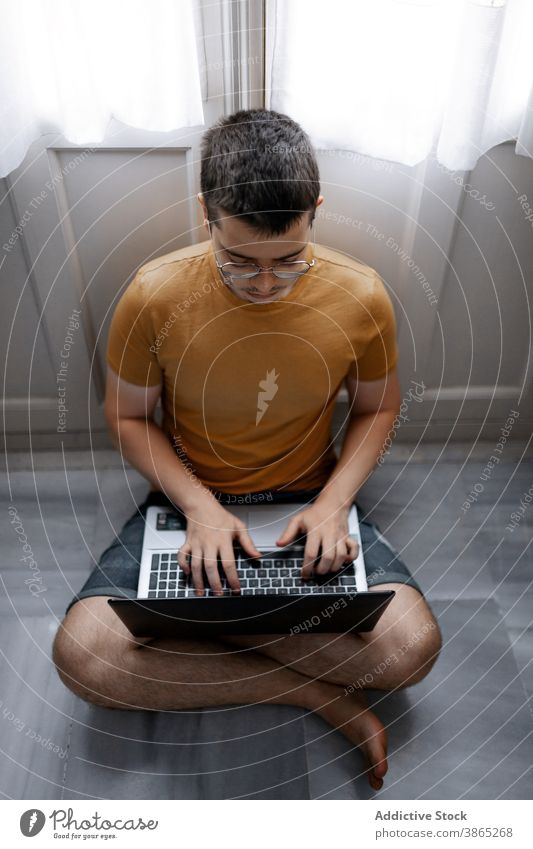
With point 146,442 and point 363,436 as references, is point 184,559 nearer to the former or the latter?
point 146,442

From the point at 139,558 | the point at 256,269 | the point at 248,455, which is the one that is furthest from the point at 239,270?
the point at 139,558

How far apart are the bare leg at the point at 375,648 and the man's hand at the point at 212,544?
0.11 meters

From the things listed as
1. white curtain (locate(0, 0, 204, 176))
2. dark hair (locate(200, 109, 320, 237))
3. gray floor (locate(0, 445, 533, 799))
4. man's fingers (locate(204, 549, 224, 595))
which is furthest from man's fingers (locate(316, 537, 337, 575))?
white curtain (locate(0, 0, 204, 176))

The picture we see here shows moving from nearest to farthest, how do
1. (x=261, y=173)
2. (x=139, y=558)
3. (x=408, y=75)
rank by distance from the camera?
1. (x=261, y=173)
2. (x=408, y=75)
3. (x=139, y=558)

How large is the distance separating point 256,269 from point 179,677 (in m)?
0.48

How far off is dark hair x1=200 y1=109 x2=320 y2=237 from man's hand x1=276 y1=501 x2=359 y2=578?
1.08 feet

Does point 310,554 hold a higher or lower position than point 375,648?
higher

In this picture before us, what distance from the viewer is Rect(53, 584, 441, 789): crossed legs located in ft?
2.48

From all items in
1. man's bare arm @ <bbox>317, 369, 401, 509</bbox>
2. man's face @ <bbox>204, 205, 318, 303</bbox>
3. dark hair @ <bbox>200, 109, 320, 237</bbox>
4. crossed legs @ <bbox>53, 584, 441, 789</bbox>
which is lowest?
crossed legs @ <bbox>53, 584, 441, 789</bbox>

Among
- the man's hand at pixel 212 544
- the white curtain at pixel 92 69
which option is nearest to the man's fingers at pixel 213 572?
the man's hand at pixel 212 544

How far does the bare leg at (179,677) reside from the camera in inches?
29.7

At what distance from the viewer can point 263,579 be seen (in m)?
0.75

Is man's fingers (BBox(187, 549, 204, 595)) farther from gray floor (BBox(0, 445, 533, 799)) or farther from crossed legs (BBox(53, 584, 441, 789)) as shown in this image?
gray floor (BBox(0, 445, 533, 799))
